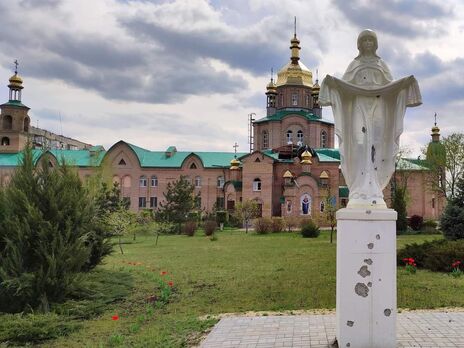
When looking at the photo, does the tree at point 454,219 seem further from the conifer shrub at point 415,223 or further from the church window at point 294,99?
the church window at point 294,99

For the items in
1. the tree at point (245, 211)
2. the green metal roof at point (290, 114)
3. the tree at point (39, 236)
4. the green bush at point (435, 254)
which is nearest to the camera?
the tree at point (39, 236)

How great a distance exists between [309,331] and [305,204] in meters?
37.4

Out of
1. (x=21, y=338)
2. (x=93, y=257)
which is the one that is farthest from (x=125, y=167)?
(x=21, y=338)

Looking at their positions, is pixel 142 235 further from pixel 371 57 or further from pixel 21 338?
pixel 371 57

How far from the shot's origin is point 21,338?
709 cm

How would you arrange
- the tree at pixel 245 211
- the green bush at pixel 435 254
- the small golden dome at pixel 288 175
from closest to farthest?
the green bush at pixel 435 254, the tree at pixel 245 211, the small golden dome at pixel 288 175

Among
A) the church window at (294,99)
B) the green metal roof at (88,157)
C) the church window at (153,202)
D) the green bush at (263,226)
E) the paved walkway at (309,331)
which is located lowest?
the paved walkway at (309,331)

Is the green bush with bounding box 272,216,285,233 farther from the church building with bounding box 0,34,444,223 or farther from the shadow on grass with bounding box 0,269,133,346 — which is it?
the shadow on grass with bounding box 0,269,133,346

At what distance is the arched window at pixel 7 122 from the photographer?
58125mm

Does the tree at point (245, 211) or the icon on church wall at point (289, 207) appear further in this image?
the icon on church wall at point (289, 207)

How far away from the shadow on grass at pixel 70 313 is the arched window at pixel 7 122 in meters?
53.9

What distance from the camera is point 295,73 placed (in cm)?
5619

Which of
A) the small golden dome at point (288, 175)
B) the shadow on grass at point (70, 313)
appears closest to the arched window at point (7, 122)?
the small golden dome at point (288, 175)

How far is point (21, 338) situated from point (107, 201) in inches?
1120
